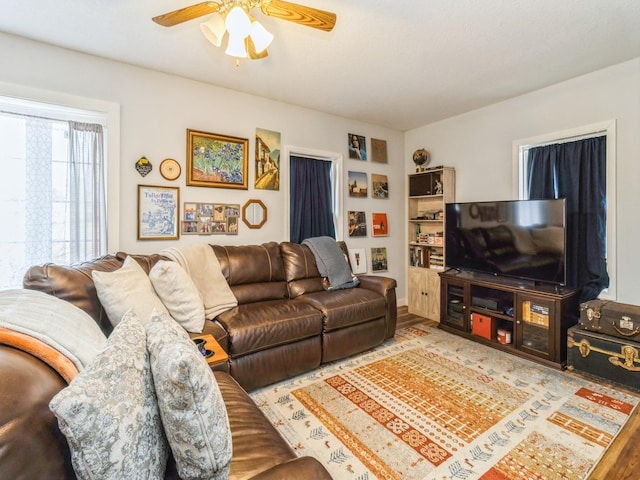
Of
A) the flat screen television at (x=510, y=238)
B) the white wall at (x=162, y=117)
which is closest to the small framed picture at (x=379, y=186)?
the white wall at (x=162, y=117)

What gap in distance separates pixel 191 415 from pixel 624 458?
7.30 feet

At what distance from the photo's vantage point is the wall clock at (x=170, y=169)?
2887mm

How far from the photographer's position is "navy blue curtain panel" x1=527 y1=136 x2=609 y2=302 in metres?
2.85

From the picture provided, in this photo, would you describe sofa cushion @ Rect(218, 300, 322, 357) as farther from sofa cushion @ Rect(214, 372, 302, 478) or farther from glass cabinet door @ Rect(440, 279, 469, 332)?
glass cabinet door @ Rect(440, 279, 469, 332)

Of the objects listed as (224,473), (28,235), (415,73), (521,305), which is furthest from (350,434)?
(415,73)

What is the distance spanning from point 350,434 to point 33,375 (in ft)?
5.42

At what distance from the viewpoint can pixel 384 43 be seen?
2.35 metres

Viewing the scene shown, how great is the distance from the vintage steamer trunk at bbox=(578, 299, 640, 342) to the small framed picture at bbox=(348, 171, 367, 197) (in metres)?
2.57

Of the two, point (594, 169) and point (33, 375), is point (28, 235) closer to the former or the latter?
point (33, 375)

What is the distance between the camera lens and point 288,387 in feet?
7.83

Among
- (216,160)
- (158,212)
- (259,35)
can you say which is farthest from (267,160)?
(259,35)

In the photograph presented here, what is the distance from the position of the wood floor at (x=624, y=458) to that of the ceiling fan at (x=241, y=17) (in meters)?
2.71

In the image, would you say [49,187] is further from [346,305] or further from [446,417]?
[446,417]

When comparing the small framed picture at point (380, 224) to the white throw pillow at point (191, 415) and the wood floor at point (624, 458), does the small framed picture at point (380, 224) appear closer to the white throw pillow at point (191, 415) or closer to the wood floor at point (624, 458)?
the wood floor at point (624, 458)
